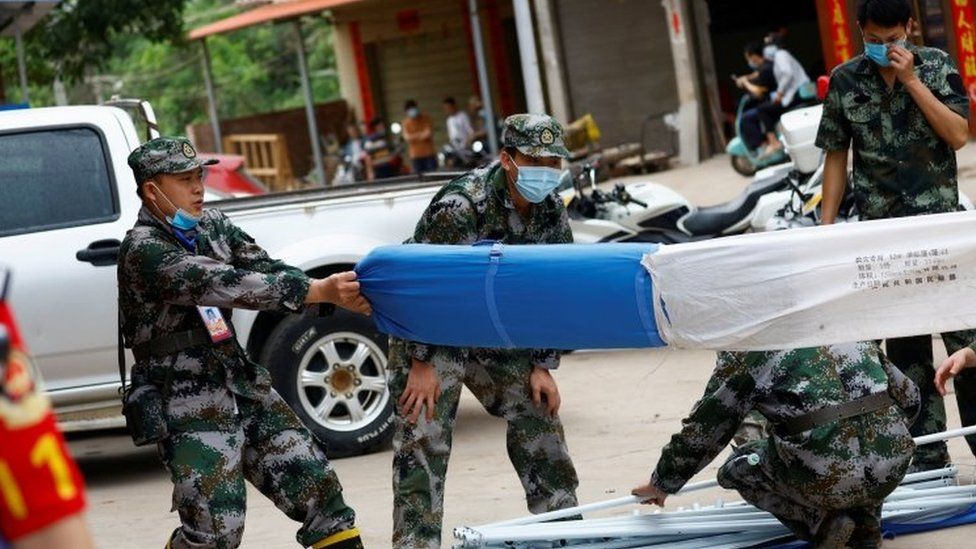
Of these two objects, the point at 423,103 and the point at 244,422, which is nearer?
the point at 244,422

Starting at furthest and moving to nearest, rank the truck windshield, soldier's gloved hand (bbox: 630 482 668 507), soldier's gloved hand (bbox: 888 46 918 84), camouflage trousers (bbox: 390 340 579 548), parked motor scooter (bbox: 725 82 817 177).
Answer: parked motor scooter (bbox: 725 82 817 177) < the truck windshield < soldier's gloved hand (bbox: 888 46 918 84) < camouflage trousers (bbox: 390 340 579 548) < soldier's gloved hand (bbox: 630 482 668 507)

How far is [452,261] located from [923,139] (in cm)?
204

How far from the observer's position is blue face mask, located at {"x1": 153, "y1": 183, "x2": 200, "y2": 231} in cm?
550

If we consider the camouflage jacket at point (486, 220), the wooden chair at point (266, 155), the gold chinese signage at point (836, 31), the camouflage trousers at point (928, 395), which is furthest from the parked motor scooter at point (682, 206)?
the wooden chair at point (266, 155)

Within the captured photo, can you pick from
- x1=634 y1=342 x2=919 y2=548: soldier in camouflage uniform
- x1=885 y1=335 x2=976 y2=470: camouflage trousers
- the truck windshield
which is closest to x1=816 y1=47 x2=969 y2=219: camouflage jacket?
x1=885 y1=335 x2=976 y2=470: camouflage trousers

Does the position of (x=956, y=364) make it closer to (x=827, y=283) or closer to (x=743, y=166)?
(x=827, y=283)

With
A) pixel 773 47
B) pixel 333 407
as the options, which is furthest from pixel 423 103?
pixel 333 407

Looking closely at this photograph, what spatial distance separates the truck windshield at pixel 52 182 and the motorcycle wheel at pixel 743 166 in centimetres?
1077

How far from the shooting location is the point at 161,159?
5.50m

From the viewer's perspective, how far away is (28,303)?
8102mm

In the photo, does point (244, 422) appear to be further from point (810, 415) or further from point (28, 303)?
point (28, 303)

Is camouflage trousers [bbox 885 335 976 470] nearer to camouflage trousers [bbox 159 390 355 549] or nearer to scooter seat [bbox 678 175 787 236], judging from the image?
camouflage trousers [bbox 159 390 355 549]

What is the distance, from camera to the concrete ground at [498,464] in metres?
7.23

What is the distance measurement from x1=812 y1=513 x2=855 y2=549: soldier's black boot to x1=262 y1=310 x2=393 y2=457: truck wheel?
3499mm
